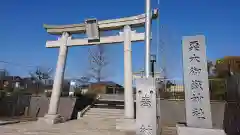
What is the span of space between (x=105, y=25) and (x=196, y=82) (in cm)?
876

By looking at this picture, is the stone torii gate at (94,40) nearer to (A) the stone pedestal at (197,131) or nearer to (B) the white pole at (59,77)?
(B) the white pole at (59,77)

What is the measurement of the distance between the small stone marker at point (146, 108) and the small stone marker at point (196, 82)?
1.17 meters

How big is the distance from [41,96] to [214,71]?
49.5 feet

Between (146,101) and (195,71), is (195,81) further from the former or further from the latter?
(146,101)

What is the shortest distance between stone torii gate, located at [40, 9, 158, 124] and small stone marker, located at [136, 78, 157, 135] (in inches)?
188

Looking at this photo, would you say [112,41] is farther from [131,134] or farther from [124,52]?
[131,134]

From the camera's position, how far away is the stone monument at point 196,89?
23.6ft

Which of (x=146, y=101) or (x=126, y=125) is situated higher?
(x=146, y=101)

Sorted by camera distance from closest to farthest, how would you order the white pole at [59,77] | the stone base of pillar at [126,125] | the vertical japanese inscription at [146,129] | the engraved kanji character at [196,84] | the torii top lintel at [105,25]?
the engraved kanji character at [196,84]
the vertical japanese inscription at [146,129]
the stone base of pillar at [126,125]
the torii top lintel at [105,25]
the white pole at [59,77]

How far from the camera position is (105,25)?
589 inches

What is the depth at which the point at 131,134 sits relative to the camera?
1094cm

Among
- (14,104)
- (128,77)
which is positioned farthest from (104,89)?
(128,77)

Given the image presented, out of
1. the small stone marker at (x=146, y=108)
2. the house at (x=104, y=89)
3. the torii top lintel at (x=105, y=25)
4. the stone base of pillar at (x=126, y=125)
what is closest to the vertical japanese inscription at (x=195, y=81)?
the small stone marker at (x=146, y=108)

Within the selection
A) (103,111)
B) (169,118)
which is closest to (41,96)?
(103,111)
